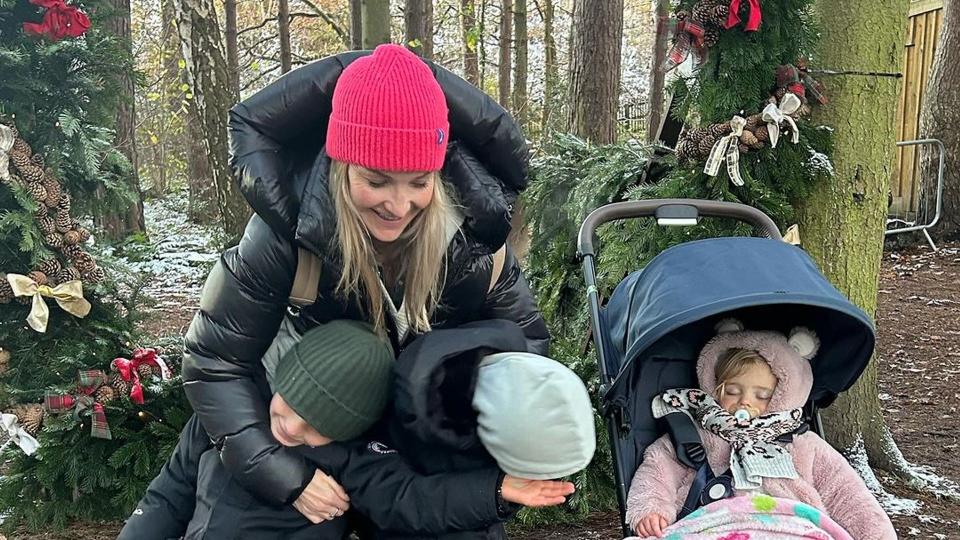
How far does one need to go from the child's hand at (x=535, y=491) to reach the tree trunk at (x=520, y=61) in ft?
39.7

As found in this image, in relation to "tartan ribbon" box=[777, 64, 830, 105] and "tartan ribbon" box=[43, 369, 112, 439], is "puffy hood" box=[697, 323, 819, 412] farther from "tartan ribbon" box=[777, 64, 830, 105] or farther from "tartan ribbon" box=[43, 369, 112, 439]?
"tartan ribbon" box=[43, 369, 112, 439]

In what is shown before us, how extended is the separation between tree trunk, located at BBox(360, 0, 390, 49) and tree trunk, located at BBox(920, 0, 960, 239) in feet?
21.6

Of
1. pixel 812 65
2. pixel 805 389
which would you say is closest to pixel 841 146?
pixel 812 65

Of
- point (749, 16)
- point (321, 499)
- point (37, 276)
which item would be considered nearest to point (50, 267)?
point (37, 276)

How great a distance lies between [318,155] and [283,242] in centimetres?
27

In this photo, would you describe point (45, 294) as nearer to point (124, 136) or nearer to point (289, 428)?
point (289, 428)

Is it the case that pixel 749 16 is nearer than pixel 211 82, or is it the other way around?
pixel 749 16

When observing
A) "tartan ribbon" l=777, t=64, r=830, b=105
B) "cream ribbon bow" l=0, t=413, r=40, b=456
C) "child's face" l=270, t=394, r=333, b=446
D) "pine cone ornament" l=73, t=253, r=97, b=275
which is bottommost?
"cream ribbon bow" l=0, t=413, r=40, b=456

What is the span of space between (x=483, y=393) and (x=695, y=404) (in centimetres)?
103

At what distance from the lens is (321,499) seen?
238 cm

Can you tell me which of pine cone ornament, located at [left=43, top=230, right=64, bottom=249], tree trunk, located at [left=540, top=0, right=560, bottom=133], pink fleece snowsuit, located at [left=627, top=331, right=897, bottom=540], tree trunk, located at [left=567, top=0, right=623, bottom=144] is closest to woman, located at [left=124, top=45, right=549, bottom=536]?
pink fleece snowsuit, located at [left=627, top=331, right=897, bottom=540]

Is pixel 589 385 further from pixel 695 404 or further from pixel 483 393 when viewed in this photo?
pixel 483 393

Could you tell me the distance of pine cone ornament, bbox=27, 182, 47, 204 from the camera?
11.0 ft

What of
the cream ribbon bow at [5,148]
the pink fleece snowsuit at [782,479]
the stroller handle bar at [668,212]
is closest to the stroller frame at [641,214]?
the stroller handle bar at [668,212]
